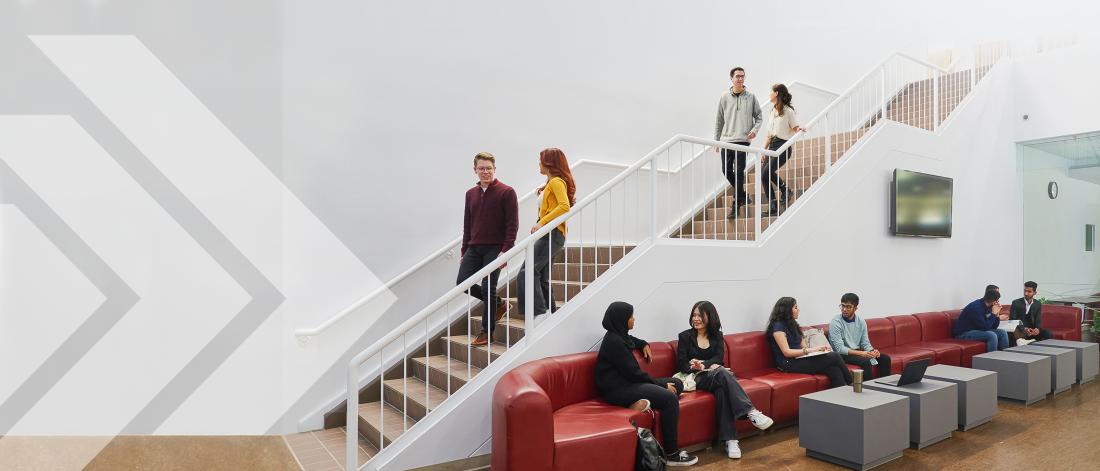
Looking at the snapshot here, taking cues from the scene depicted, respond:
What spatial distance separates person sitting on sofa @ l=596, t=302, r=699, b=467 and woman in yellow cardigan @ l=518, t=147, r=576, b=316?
0.56 metres

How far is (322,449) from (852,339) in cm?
486

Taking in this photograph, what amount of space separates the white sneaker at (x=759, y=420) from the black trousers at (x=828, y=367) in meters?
1.04

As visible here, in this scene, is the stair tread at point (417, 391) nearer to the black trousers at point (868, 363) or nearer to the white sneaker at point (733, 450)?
the white sneaker at point (733, 450)

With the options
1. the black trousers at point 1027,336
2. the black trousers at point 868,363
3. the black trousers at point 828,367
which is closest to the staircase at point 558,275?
the black trousers at point 828,367

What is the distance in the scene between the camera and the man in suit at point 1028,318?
7598 millimetres

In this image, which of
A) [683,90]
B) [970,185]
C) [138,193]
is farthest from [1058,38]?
[138,193]

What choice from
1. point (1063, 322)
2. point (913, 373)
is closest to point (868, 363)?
point (913, 373)

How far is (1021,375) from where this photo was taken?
19.1 feet

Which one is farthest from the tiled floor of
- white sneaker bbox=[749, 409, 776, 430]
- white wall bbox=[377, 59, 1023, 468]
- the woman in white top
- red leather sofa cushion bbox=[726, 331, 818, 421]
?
the woman in white top

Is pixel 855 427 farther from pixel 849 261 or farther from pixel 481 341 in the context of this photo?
pixel 849 261

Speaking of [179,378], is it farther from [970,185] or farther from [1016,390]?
[970,185]

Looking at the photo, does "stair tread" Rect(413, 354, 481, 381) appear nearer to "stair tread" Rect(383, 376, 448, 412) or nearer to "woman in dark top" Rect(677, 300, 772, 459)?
"stair tread" Rect(383, 376, 448, 412)

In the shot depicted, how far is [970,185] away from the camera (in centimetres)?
863

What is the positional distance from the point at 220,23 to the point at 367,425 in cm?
319
